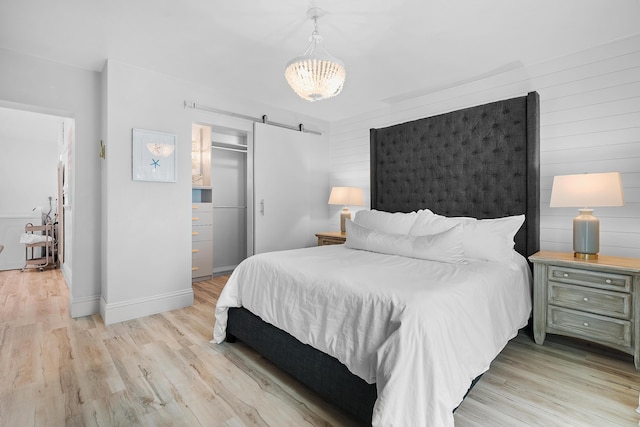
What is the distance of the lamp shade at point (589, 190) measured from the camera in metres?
2.14

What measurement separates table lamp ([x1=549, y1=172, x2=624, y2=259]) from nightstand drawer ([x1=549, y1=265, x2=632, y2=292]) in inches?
6.2

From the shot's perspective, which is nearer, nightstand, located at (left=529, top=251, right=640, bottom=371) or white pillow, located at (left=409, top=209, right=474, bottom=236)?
nightstand, located at (left=529, top=251, right=640, bottom=371)

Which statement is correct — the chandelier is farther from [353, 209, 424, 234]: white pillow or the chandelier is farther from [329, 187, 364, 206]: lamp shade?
[329, 187, 364, 206]: lamp shade

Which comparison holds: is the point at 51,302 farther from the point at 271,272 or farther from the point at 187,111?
the point at 271,272

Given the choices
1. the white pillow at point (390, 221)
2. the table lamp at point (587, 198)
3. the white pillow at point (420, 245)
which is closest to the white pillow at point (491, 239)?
the white pillow at point (420, 245)

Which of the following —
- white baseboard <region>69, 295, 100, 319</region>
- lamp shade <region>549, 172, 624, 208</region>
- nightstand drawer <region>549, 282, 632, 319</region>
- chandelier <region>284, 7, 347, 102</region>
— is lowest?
white baseboard <region>69, 295, 100, 319</region>

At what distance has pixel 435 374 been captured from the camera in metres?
1.22

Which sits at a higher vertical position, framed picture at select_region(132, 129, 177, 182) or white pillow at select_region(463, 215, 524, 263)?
framed picture at select_region(132, 129, 177, 182)

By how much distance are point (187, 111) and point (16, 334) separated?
249 centimetres

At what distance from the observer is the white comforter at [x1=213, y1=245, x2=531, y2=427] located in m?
1.22

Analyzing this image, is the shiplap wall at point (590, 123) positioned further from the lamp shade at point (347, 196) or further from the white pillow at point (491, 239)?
the lamp shade at point (347, 196)

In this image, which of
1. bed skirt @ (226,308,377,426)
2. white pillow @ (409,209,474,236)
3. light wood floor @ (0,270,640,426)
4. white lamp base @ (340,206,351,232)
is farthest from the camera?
white lamp base @ (340,206,351,232)

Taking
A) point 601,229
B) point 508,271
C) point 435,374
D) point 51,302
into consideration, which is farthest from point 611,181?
point 51,302

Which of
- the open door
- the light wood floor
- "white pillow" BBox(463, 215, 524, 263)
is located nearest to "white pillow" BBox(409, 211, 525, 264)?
"white pillow" BBox(463, 215, 524, 263)
